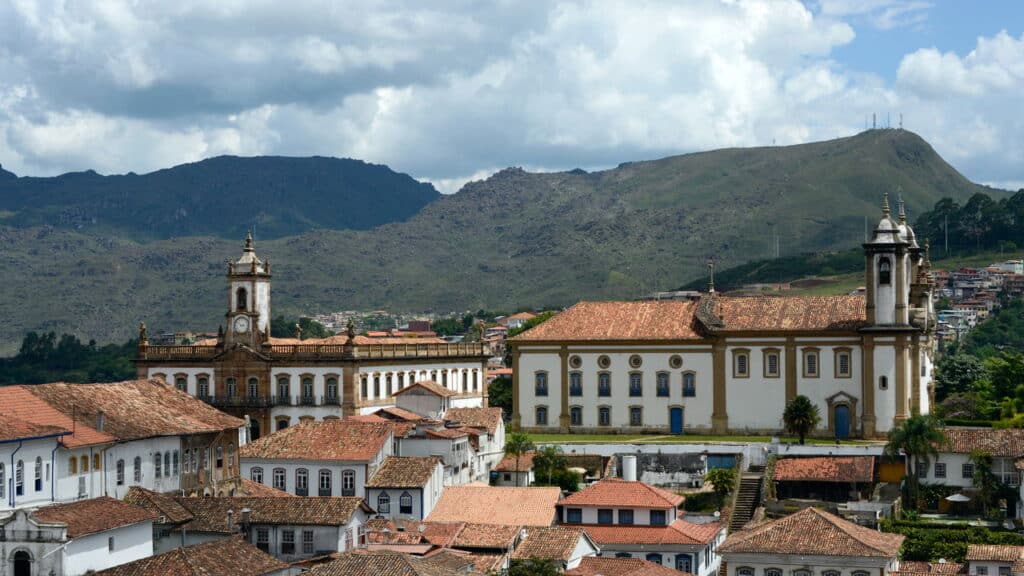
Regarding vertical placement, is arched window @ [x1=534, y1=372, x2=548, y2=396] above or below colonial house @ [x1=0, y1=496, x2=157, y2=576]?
above

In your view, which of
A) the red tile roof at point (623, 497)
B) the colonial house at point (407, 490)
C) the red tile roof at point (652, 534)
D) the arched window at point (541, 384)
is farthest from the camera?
the arched window at point (541, 384)

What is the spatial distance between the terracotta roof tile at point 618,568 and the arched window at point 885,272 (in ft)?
86.0

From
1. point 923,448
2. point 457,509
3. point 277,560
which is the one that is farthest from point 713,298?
point 277,560

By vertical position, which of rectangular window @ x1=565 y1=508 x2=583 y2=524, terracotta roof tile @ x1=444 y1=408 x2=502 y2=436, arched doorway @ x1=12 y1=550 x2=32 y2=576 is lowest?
rectangular window @ x1=565 y1=508 x2=583 y2=524

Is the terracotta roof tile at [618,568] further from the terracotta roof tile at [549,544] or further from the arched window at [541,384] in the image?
the arched window at [541,384]

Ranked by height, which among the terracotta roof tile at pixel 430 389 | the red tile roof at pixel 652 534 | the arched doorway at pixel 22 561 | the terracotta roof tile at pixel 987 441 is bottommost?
the red tile roof at pixel 652 534

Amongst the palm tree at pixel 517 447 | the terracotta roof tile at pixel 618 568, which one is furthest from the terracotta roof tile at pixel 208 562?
the palm tree at pixel 517 447

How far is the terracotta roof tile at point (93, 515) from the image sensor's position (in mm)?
47594

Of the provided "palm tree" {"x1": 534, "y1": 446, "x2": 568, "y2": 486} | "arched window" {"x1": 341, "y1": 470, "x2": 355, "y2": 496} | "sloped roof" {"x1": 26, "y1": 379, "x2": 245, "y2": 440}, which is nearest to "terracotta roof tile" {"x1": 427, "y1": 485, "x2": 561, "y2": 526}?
"arched window" {"x1": 341, "y1": 470, "x2": 355, "y2": 496}

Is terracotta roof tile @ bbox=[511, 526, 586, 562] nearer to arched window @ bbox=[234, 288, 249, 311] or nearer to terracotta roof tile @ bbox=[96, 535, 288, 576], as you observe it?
terracotta roof tile @ bbox=[96, 535, 288, 576]

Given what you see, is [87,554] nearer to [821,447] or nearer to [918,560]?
[918,560]

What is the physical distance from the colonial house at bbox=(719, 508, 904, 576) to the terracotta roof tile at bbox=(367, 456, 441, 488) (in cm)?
1539

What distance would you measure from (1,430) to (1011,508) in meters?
38.6

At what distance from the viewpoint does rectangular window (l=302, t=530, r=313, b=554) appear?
53531mm
